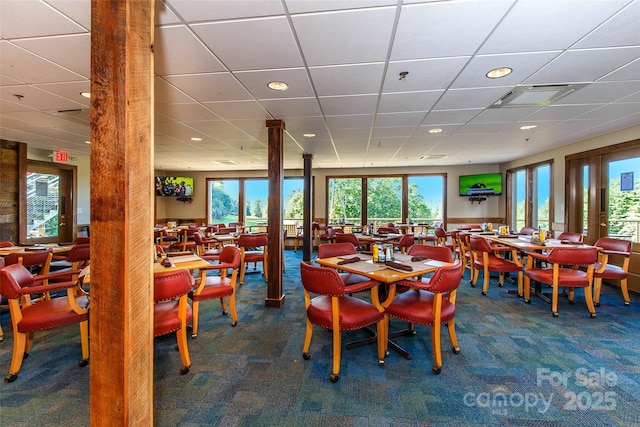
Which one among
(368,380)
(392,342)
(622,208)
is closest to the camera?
(368,380)

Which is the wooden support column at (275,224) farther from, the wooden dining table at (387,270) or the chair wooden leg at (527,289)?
the chair wooden leg at (527,289)

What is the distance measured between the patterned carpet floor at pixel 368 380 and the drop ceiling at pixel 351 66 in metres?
2.70

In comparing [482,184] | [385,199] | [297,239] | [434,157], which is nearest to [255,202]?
[297,239]

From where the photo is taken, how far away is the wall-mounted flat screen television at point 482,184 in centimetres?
790

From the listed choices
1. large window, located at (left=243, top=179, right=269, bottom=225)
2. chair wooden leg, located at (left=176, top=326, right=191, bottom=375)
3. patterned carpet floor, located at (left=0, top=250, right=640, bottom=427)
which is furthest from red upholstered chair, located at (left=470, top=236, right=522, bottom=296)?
large window, located at (left=243, top=179, right=269, bottom=225)

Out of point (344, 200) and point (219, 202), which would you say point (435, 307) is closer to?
point (344, 200)

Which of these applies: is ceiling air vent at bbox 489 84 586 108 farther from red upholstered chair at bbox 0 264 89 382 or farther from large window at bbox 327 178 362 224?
large window at bbox 327 178 362 224

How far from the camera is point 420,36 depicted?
2.05 meters

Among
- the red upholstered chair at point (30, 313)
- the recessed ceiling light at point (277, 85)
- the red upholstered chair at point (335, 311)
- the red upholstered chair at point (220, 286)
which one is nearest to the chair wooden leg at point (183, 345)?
the red upholstered chair at point (220, 286)

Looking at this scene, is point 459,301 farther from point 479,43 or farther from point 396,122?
point 479,43

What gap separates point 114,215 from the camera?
122 cm

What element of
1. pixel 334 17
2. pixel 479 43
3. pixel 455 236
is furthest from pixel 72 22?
pixel 455 236

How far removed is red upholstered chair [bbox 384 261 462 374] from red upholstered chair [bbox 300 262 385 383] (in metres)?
0.18

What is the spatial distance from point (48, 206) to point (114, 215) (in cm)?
756
